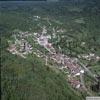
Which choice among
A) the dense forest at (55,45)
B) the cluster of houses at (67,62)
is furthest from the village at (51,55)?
the dense forest at (55,45)

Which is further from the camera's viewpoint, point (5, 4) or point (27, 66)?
point (5, 4)

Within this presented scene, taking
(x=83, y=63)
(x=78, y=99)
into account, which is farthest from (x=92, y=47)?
(x=78, y=99)

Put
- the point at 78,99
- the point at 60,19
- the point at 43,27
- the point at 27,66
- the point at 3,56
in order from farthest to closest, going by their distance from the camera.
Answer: the point at 60,19, the point at 43,27, the point at 3,56, the point at 27,66, the point at 78,99

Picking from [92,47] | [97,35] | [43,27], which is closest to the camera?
[92,47]

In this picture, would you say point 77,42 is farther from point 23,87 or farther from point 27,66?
point 23,87

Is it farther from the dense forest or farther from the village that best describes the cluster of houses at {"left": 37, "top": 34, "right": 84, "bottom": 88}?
the dense forest

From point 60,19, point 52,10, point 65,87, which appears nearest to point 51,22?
point 60,19

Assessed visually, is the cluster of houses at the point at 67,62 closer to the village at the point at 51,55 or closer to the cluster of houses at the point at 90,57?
the village at the point at 51,55

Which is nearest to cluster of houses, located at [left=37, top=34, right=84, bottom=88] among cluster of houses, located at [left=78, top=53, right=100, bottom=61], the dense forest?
the dense forest

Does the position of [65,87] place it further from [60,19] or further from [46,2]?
[46,2]
